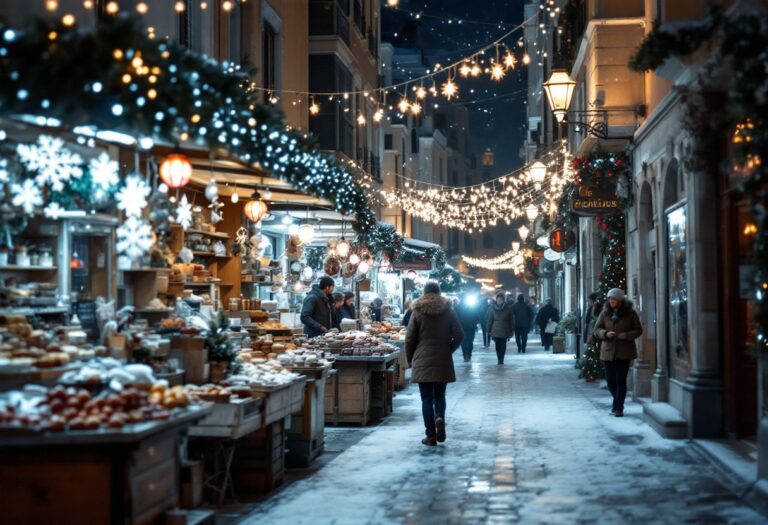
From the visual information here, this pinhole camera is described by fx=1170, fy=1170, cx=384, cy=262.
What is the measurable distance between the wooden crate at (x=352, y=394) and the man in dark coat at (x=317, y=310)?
7.17 feet

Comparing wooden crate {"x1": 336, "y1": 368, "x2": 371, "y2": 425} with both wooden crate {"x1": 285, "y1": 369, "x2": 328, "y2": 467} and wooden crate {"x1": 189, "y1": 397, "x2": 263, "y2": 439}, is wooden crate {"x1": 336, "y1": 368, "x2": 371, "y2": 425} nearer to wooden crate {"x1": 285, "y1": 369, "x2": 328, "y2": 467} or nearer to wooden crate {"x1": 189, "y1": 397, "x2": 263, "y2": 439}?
wooden crate {"x1": 285, "y1": 369, "x2": 328, "y2": 467}

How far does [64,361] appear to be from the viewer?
30.0 feet

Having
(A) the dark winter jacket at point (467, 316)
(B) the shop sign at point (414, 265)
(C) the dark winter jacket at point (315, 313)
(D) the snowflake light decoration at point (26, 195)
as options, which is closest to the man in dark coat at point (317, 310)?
(C) the dark winter jacket at point (315, 313)

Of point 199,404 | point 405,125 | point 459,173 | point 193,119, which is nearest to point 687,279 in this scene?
point 199,404

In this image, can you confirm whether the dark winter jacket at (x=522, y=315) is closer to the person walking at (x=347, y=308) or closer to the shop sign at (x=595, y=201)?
the person walking at (x=347, y=308)

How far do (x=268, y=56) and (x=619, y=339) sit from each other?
9156mm

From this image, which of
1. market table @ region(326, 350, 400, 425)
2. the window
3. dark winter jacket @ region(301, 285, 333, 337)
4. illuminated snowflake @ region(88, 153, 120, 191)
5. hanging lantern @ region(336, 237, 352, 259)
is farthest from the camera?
hanging lantern @ region(336, 237, 352, 259)

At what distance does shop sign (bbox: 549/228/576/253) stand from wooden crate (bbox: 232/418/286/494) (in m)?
20.0

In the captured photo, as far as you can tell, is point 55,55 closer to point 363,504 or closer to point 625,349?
point 363,504

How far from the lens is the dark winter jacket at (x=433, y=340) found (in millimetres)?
14414

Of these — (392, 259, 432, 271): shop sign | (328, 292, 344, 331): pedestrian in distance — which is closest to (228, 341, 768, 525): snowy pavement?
(328, 292, 344, 331): pedestrian in distance

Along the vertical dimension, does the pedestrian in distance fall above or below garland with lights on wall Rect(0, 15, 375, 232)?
below

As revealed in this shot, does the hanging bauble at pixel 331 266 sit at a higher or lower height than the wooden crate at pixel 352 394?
higher

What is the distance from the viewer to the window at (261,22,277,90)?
72.0 feet
